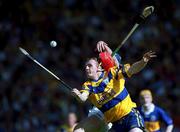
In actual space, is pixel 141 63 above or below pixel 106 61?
below

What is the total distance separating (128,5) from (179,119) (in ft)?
9.57

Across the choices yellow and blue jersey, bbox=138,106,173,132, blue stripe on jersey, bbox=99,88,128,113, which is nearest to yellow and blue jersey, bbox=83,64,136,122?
blue stripe on jersey, bbox=99,88,128,113

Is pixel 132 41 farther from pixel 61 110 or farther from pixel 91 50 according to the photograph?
pixel 61 110

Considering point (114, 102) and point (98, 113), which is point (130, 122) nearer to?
point (114, 102)

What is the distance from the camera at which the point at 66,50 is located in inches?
657

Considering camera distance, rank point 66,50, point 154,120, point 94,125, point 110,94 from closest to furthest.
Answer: point 110,94 → point 94,125 → point 154,120 → point 66,50

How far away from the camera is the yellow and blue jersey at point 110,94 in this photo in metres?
10.1

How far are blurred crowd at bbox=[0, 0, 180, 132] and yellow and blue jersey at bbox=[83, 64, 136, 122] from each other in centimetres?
523

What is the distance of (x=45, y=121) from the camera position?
16.0 metres

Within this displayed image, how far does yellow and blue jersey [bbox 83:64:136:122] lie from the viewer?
10.1 meters

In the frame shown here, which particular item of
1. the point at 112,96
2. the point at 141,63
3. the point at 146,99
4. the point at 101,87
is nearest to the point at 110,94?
the point at 112,96

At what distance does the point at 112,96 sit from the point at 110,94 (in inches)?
1.4

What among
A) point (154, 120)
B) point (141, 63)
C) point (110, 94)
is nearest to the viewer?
point (141, 63)

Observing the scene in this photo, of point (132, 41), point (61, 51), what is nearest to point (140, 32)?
point (132, 41)
